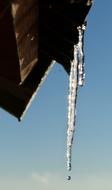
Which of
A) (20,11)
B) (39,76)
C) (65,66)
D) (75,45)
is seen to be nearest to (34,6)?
(20,11)

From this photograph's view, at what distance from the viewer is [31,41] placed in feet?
19.3

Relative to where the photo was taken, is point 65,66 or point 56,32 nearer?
point 56,32

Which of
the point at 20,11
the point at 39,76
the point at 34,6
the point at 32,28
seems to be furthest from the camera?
the point at 39,76

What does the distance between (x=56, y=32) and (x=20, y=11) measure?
1.60m

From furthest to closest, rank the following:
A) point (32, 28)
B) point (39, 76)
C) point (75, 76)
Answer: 1. point (39, 76)
2. point (75, 76)
3. point (32, 28)

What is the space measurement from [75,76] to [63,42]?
0.64 m

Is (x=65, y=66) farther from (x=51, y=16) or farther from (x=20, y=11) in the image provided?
(x=20, y=11)

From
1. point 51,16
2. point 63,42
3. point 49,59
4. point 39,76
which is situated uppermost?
point 51,16

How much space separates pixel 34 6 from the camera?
491 cm

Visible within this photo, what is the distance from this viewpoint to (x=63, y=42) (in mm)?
6199

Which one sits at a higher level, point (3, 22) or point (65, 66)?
point (3, 22)

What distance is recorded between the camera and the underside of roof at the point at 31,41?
4750mm

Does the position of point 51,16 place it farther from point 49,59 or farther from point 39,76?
point 39,76

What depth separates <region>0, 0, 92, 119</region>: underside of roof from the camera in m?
4.75
